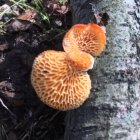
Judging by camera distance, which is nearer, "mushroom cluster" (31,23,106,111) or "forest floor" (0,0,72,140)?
"mushroom cluster" (31,23,106,111)

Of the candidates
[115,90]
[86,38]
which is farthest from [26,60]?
[115,90]

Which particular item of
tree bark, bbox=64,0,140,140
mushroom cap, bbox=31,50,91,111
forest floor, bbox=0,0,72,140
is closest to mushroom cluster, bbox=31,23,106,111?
mushroom cap, bbox=31,50,91,111

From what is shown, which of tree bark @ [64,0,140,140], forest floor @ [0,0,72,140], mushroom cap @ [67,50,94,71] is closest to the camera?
mushroom cap @ [67,50,94,71]

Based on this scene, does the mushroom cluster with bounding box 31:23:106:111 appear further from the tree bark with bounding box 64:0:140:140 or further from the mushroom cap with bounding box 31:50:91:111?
the tree bark with bounding box 64:0:140:140

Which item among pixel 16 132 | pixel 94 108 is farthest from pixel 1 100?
pixel 94 108

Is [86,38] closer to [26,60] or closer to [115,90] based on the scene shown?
[115,90]

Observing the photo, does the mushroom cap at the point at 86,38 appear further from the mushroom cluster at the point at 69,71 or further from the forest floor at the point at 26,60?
the forest floor at the point at 26,60
